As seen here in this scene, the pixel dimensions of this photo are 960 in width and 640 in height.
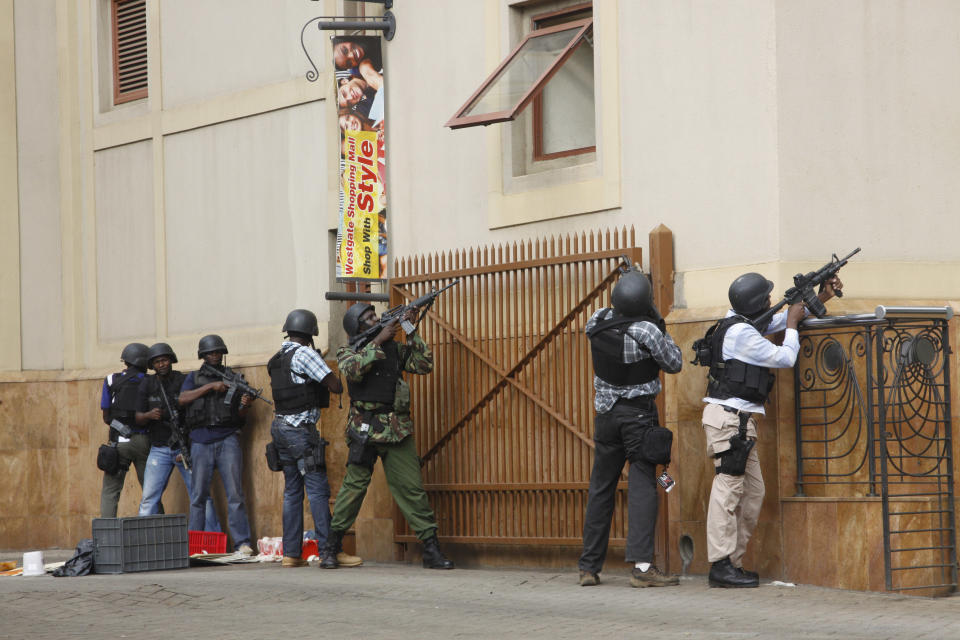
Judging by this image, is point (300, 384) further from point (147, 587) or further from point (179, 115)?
point (179, 115)

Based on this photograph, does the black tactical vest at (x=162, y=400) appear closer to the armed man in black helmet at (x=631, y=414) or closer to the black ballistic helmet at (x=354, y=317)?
the black ballistic helmet at (x=354, y=317)

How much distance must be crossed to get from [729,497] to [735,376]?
0.77 meters

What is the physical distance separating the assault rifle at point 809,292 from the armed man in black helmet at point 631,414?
1.96 feet

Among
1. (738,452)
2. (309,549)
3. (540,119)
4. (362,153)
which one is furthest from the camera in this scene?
(362,153)

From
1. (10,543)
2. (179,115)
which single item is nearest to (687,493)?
(179,115)

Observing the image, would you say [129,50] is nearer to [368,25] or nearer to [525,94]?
[368,25]

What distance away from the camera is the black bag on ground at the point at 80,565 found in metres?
12.6

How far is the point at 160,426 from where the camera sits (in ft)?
48.8

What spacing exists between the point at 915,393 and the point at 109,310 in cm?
918

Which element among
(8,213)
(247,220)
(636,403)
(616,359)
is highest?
(8,213)

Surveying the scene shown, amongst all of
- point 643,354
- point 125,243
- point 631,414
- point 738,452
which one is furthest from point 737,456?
point 125,243

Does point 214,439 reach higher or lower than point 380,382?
lower

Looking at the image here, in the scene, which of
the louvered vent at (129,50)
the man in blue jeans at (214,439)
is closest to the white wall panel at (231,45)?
the louvered vent at (129,50)

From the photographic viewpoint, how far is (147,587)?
10.8 metres
